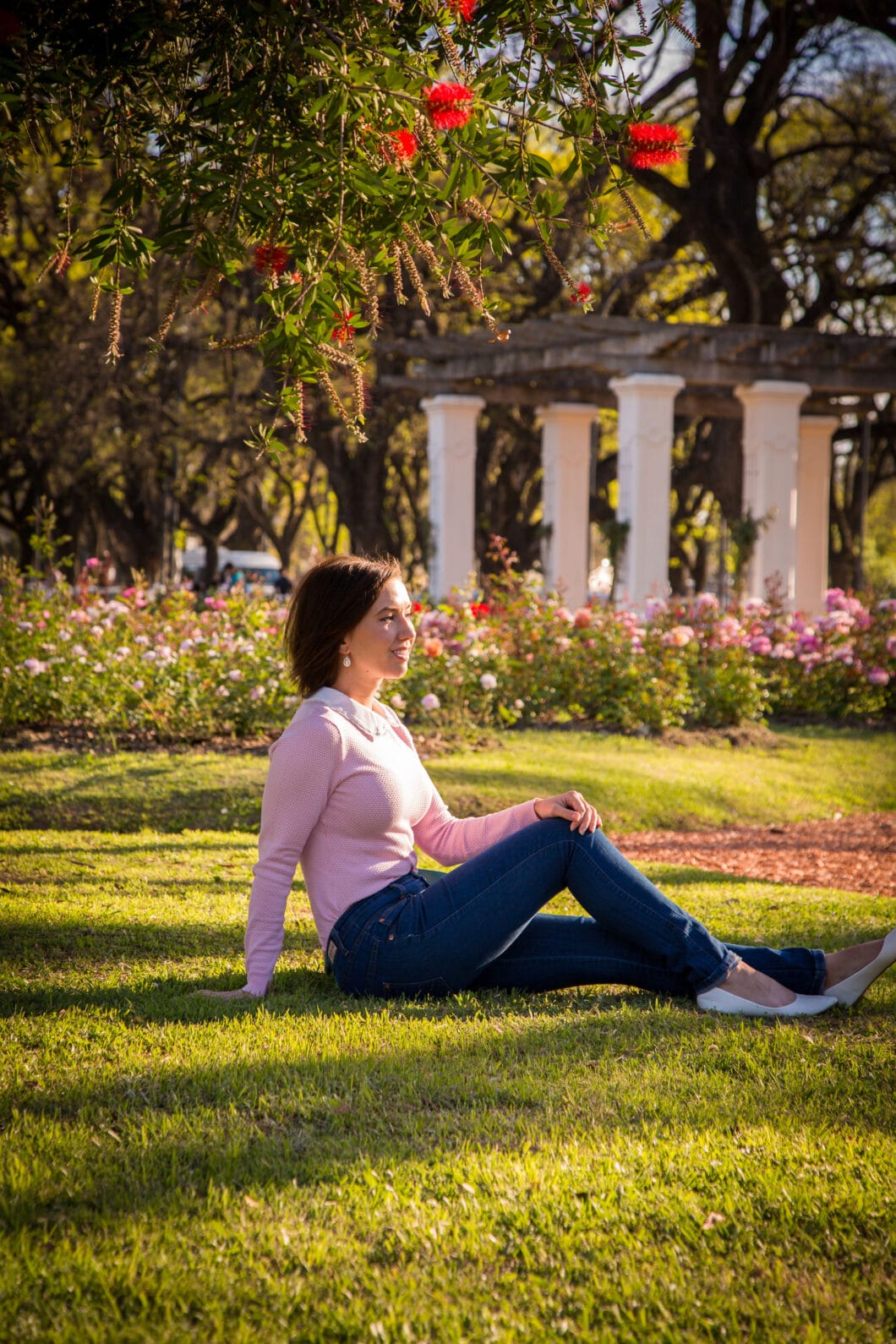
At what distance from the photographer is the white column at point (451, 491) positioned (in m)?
17.7

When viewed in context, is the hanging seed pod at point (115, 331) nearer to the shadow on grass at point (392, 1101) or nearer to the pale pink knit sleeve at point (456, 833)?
the pale pink knit sleeve at point (456, 833)

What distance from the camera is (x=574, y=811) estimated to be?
11.3ft

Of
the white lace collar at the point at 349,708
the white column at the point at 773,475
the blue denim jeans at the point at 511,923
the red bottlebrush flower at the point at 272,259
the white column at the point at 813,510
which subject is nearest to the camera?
the blue denim jeans at the point at 511,923

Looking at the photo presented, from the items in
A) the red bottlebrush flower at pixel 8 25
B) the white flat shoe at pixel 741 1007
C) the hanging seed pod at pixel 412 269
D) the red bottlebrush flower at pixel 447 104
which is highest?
the red bottlebrush flower at pixel 8 25

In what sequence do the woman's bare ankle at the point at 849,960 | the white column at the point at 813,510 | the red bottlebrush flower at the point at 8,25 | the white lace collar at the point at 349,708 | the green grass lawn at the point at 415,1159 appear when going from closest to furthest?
the green grass lawn at the point at 415,1159 < the red bottlebrush flower at the point at 8,25 < the white lace collar at the point at 349,708 < the woman's bare ankle at the point at 849,960 < the white column at the point at 813,510

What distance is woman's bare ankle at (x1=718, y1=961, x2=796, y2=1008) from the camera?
3527 mm

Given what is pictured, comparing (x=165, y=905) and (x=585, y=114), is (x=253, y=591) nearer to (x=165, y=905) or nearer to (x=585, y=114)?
(x=165, y=905)

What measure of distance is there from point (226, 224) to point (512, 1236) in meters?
2.76

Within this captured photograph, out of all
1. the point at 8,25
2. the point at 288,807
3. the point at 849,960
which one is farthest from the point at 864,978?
the point at 8,25

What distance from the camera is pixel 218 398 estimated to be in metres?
22.5

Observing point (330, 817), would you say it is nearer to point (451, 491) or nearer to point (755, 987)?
point (755, 987)

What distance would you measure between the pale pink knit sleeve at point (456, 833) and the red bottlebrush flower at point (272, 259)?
173cm

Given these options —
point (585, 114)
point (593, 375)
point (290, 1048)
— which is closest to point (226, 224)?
point (585, 114)

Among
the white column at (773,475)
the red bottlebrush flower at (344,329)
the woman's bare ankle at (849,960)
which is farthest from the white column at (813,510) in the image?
the red bottlebrush flower at (344,329)
